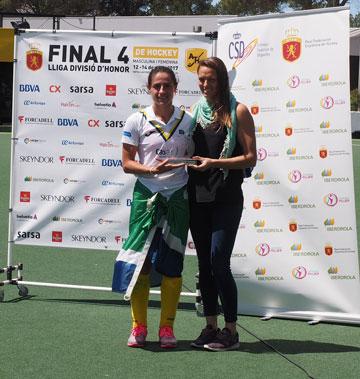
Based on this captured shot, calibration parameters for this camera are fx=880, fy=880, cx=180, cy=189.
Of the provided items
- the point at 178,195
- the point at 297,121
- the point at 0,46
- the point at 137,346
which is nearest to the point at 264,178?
the point at 297,121

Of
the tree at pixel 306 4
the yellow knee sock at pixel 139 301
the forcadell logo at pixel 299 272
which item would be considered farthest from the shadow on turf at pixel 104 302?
the tree at pixel 306 4

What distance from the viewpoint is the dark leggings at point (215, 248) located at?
5805 millimetres

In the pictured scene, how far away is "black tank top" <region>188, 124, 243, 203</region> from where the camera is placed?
580cm

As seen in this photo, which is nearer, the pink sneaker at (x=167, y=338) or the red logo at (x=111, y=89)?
the pink sneaker at (x=167, y=338)

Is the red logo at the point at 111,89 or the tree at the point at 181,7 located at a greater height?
the tree at the point at 181,7

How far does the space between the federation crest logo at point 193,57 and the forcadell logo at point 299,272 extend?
1793 mm

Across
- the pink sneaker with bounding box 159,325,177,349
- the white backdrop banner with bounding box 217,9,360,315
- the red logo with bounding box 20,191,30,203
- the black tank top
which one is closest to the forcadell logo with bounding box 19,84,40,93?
the red logo with bounding box 20,191,30,203

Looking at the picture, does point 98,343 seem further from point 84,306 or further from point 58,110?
point 58,110

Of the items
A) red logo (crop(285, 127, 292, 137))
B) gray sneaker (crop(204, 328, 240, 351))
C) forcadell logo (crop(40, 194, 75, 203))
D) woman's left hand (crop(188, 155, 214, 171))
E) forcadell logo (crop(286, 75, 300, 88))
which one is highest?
forcadell logo (crop(286, 75, 300, 88))

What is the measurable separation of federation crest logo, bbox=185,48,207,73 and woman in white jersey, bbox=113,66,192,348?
1159mm

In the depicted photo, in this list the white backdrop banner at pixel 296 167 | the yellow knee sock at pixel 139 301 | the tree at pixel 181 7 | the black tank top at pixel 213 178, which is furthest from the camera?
the tree at pixel 181 7

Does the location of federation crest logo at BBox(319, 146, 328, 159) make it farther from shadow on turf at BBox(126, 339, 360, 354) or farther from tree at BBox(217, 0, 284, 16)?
tree at BBox(217, 0, 284, 16)

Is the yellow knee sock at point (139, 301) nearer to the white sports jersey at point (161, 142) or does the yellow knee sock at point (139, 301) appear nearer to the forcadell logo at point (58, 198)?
the white sports jersey at point (161, 142)

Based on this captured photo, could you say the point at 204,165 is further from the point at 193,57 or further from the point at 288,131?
the point at 193,57
